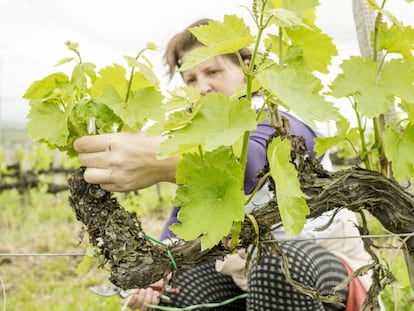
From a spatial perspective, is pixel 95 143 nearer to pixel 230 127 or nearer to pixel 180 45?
pixel 230 127

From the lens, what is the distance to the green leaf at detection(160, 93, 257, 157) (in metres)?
0.66

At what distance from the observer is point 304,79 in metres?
0.67

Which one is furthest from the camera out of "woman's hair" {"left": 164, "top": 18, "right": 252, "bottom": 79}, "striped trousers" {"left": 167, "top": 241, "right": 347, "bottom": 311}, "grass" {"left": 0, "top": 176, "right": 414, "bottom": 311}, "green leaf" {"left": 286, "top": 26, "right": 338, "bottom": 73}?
"grass" {"left": 0, "top": 176, "right": 414, "bottom": 311}

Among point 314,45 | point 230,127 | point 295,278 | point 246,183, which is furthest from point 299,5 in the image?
point 295,278

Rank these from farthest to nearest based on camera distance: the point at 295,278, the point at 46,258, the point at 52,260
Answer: the point at 46,258
the point at 52,260
the point at 295,278

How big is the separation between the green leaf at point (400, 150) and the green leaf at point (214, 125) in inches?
11.8

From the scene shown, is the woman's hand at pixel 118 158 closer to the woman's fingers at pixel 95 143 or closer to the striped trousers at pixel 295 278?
the woman's fingers at pixel 95 143

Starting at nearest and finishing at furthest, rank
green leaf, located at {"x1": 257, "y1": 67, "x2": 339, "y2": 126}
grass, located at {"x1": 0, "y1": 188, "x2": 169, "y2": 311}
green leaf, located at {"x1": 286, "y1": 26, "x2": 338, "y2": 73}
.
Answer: green leaf, located at {"x1": 257, "y1": 67, "x2": 339, "y2": 126} < green leaf, located at {"x1": 286, "y1": 26, "x2": 338, "y2": 73} < grass, located at {"x1": 0, "y1": 188, "x2": 169, "y2": 311}

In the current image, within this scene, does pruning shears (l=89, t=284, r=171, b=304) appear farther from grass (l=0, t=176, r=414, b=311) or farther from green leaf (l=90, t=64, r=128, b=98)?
green leaf (l=90, t=64, r=128, b=98)

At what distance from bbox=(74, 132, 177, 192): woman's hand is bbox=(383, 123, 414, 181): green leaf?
14.9 inches

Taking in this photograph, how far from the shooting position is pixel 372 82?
85 centimetres

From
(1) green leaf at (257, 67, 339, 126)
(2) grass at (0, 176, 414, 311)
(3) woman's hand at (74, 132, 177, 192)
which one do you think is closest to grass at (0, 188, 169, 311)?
(2) grass at (0, 176, 414, 311)

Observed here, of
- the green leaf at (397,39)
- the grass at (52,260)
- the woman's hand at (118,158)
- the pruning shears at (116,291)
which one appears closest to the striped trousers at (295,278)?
the grass at (52,260)

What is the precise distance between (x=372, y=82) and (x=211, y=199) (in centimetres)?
33
